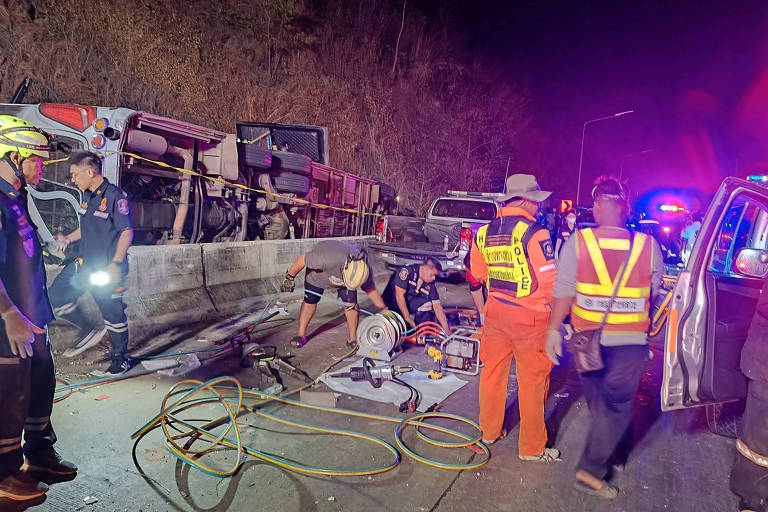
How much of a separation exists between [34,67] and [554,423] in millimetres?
12454

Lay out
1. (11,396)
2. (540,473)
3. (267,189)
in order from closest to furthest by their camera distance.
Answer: (11,396), (540,473), (267,189)

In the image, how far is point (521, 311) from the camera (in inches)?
136

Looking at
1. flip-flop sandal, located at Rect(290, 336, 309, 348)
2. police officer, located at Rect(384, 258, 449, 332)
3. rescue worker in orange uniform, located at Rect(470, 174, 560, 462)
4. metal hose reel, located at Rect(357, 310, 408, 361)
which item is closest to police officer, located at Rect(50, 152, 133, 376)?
flip-flop sandal, located at Rect(290, 336, 309, 348)

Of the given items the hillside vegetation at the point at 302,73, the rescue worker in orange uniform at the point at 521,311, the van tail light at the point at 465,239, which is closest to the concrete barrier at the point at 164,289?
the rescue worker in orange uniform at the point at 521,311

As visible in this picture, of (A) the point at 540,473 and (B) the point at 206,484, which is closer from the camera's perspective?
(B) the point at 206,484

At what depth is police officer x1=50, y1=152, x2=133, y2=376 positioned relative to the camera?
15.5ft

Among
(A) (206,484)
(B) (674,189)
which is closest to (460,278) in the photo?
(A) (206,484)

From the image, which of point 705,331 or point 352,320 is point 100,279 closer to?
point 352,320

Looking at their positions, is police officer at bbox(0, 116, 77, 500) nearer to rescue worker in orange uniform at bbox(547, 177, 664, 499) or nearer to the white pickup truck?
rescue worker in orange uniform at bbox(547, 177, 664, 499)

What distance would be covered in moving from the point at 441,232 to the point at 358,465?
7850mm

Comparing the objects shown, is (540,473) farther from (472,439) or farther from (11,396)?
(11,396)

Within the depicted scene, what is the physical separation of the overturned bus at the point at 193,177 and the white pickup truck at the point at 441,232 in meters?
2.03

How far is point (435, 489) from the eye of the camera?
3.13m

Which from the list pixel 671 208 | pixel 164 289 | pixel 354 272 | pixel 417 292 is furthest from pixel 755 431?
pixel 671 208
